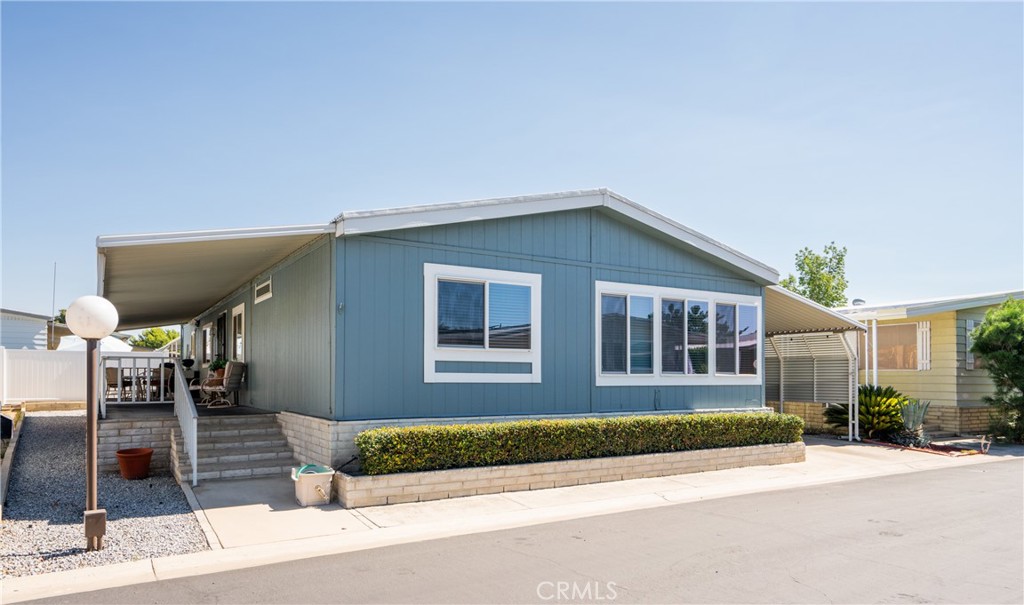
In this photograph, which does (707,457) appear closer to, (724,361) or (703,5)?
(724,361)

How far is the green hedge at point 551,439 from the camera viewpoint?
868cm

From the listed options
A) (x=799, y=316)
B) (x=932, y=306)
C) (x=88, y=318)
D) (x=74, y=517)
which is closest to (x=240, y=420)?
(x=74, y=517)

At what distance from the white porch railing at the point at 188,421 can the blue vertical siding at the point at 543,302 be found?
73.6 inches

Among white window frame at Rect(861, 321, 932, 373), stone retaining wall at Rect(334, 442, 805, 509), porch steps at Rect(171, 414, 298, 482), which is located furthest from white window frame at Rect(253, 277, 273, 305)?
white window frame at Rect(861, 321, 932, 373)

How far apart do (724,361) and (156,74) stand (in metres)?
10.9

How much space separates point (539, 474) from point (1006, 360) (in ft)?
40.4

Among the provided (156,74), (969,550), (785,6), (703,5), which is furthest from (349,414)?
(785,6)

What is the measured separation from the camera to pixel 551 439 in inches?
393

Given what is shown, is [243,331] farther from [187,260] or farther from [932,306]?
[932,306]

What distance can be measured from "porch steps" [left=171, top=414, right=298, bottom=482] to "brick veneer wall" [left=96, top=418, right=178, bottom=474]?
38 cm

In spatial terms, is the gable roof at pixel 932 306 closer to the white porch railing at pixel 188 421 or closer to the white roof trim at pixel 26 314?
the white porch railing at pixel 188 421

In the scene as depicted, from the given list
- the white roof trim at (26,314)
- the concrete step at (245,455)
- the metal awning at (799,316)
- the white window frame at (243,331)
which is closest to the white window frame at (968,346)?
the metal awning at (799,316)

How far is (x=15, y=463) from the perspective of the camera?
10.3 m

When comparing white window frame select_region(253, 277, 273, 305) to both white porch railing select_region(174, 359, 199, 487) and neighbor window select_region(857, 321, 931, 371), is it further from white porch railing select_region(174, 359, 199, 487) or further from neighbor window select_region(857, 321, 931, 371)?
neighbor window select_region(857, 321, 931, 371)
